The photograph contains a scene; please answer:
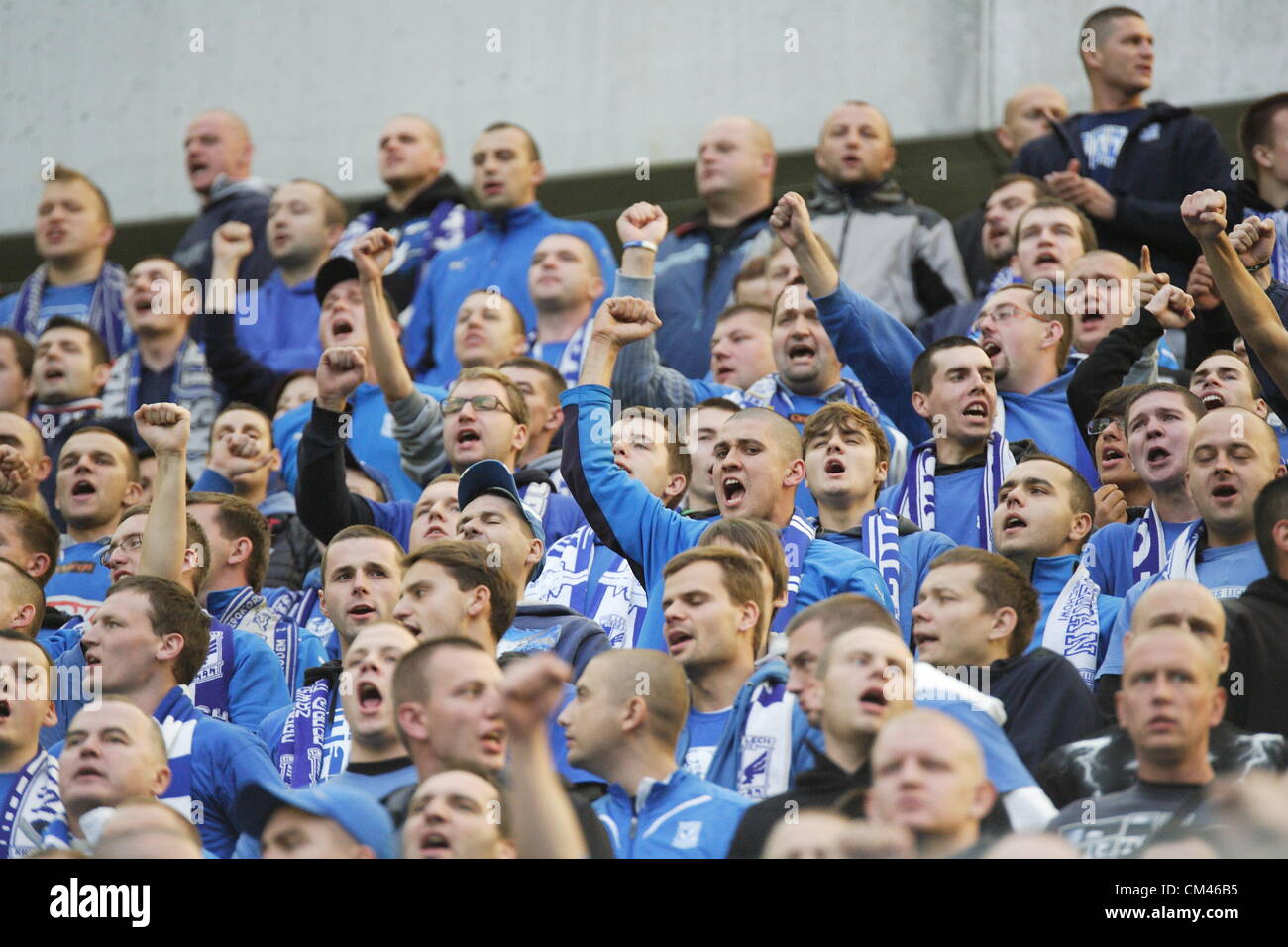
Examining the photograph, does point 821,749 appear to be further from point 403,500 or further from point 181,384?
point 181,384

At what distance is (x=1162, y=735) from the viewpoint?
411cm

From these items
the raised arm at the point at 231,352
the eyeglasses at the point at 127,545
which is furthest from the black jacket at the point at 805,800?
the raised arm at the point at 231,352

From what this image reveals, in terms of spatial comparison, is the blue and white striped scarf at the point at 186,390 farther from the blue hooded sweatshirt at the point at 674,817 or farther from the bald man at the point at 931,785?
the bald man at the point at 931,785

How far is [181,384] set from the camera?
8047mm

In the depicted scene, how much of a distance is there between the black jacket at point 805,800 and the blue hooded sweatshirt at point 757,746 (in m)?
0.28

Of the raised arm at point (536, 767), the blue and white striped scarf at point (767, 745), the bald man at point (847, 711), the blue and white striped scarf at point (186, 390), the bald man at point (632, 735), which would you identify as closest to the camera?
the raised arm at point (536, 767)

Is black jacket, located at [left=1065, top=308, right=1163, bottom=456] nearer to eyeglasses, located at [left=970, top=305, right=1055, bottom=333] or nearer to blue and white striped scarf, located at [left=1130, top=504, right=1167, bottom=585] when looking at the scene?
eyeglasses, located at [left=970, top=305, right=1055, bottom=333]

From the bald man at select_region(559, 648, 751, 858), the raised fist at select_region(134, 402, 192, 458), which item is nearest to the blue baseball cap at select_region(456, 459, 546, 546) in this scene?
the raised fist at select_region(134, 402, 192, 458)

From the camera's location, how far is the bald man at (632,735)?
14.5 feet

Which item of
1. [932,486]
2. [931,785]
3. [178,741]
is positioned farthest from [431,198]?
[931,785]

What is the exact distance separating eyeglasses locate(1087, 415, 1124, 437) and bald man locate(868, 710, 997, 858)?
7.06ft

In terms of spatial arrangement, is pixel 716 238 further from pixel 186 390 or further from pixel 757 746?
pixel 757 746

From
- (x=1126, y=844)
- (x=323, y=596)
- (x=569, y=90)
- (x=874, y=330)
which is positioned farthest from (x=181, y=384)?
(x=1126, y=844)

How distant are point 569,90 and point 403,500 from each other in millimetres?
4959
